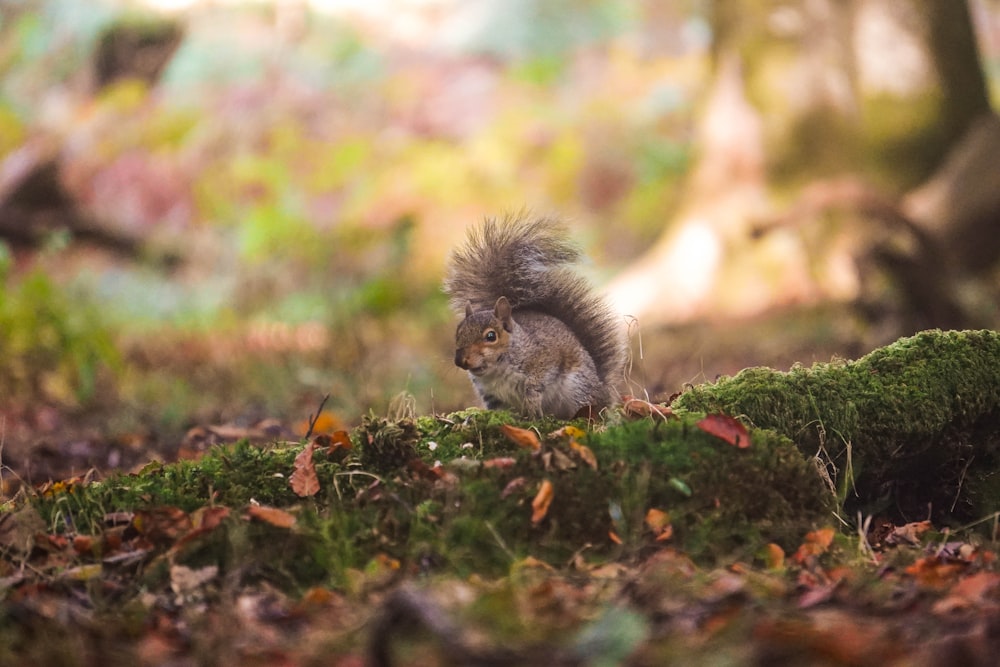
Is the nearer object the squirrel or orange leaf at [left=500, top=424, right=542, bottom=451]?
orange leaf at [left=500, top=424, right=542, bottom=451]

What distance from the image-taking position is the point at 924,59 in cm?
1043

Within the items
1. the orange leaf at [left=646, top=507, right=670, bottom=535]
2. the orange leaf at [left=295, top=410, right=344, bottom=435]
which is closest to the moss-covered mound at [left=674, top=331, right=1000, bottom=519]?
the orange leaf at [left=646, top=507, right=670, bottom=535]

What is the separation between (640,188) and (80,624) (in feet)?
56.1

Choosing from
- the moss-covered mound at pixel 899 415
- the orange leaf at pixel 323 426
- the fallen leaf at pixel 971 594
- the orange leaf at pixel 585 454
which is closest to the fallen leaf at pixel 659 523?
the orange leaf at pixel 585 454

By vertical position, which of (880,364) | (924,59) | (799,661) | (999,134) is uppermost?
(924,59)

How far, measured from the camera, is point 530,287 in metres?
4.34

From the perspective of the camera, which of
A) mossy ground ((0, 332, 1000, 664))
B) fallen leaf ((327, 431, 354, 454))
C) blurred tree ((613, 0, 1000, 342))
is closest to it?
mossy ground ((0, 332, 1000, 664))

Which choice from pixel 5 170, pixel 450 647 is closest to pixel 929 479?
pixel 450 647

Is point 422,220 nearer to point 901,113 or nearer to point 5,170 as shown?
point 5,170

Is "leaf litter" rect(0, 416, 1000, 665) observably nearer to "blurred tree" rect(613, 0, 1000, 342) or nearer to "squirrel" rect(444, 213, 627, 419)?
"squirrel" rect(444, 213, 627, 419)

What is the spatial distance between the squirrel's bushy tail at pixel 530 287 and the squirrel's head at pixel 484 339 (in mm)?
244

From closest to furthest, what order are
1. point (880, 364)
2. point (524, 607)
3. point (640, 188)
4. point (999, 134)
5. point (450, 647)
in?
1. point (450, 647)
2. point (524, 607)
3. point (880, 364)
4. point (999, 134)
5. point (640, 188)

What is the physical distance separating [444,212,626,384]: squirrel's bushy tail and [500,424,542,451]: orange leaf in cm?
101

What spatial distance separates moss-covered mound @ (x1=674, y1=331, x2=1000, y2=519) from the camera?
11.2 ft
